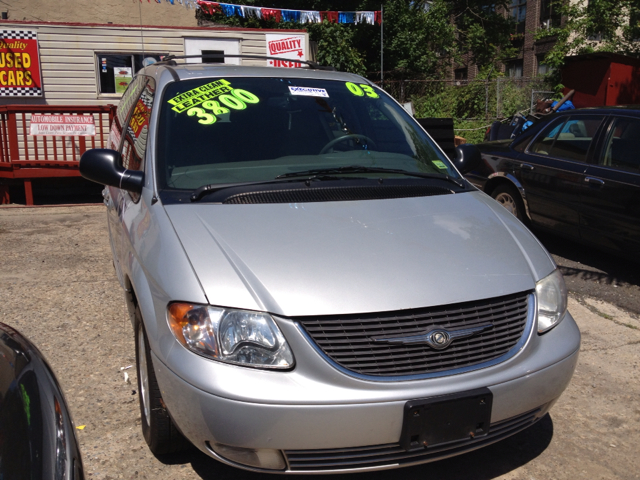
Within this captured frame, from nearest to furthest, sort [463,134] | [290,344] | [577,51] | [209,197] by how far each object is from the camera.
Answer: [290,344] < [209,197] < [463,134] < [577,51]

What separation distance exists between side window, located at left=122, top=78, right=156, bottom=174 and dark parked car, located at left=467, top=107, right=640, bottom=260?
407 centimetres

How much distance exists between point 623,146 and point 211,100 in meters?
4.02

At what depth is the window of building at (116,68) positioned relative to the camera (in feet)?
42.3

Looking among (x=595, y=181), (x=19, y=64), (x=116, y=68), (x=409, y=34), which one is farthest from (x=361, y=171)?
(x=409, y=34)

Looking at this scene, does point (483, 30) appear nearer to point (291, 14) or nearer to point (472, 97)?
point (472, 97)

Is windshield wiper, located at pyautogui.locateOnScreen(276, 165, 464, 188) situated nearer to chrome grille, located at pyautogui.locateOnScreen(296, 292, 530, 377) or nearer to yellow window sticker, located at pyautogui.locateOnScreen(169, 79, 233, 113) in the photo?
yellow window sticker, located at pyautogui.locateOnScreen(169, 79, 233, 113)

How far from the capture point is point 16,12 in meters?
15.5

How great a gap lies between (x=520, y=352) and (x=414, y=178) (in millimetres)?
1238

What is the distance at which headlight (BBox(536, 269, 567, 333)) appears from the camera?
2.64 metres

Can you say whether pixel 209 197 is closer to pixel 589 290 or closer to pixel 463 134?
pixel 589 290

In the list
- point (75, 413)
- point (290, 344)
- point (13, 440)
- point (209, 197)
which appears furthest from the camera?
point (75, 413)

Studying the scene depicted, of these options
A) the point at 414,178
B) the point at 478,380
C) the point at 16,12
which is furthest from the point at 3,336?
the point at 16,12

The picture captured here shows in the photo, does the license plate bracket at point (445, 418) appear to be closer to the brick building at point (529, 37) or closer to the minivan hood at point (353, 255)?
the minivan hood at point (353, 255)

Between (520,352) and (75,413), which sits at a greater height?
(520,352)
